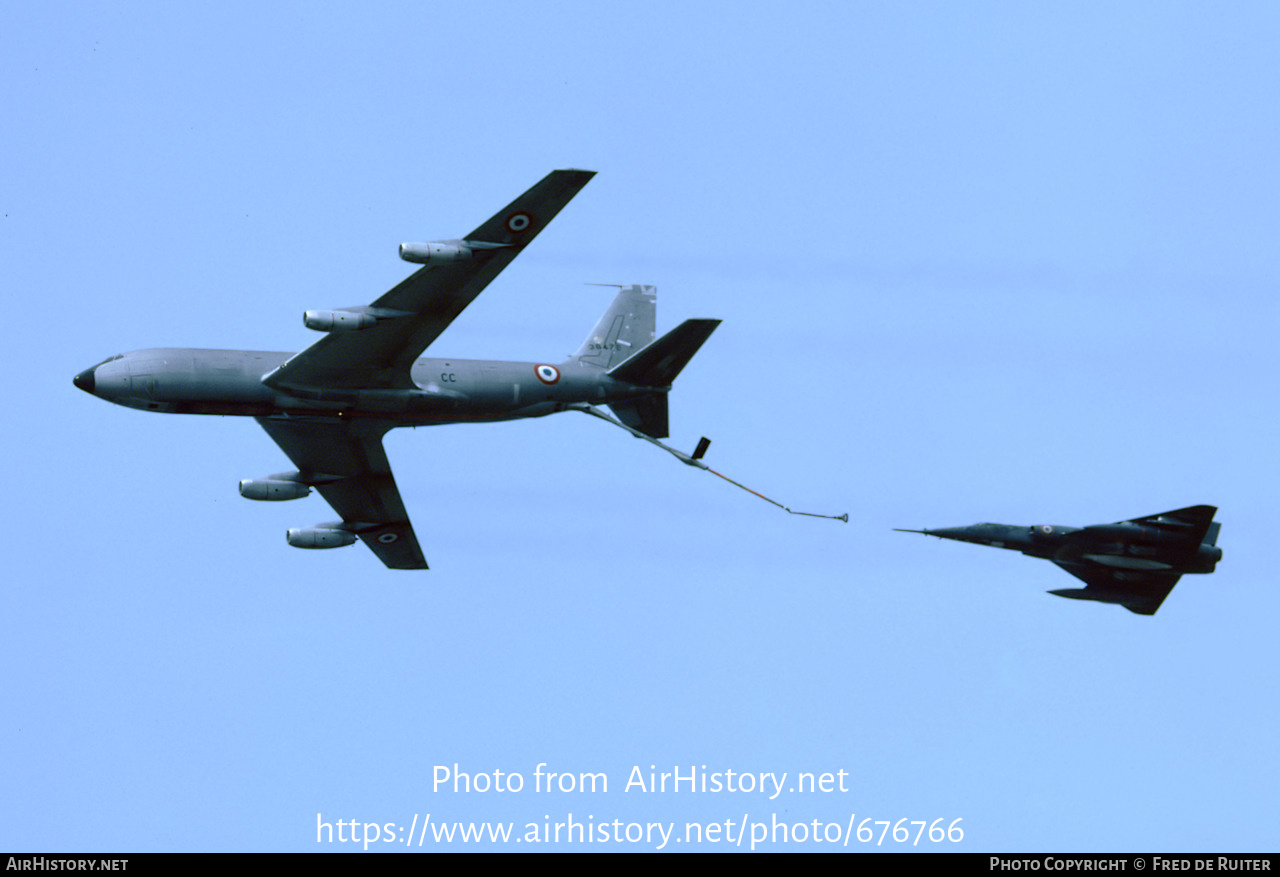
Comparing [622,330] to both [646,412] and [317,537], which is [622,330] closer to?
[646,412]

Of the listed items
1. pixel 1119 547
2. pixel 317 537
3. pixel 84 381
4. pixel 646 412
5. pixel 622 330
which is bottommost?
pixel 317 537

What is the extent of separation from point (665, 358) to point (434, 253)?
11.3 metres

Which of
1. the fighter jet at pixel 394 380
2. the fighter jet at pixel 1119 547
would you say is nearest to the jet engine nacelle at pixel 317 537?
the fighter jet at pixel 394 380

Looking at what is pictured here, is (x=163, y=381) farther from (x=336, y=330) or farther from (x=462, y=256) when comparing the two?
(x=462, y=256)

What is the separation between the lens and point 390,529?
207ft

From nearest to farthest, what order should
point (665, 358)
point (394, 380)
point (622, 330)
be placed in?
point (394, 380) → point (665, 358) → point (622, 330)

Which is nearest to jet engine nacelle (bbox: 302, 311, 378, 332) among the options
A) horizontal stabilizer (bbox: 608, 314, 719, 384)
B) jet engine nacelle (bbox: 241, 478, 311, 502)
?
jet engine nacelle (bbox: 241, 478, 311, 502)

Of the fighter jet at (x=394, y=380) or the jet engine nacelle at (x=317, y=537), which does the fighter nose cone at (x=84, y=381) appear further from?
the jet engine nacelle at (x=317, y=537)

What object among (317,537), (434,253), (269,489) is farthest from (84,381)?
(434,253)

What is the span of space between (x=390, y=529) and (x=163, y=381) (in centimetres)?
1285

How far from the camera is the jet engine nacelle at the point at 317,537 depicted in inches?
2394

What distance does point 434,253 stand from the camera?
51.2 metres

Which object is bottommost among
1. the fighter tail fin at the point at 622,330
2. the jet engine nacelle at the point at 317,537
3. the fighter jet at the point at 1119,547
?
the jet engine nacelle at the point at 317,537

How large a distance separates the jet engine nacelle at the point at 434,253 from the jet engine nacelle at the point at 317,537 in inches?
577
